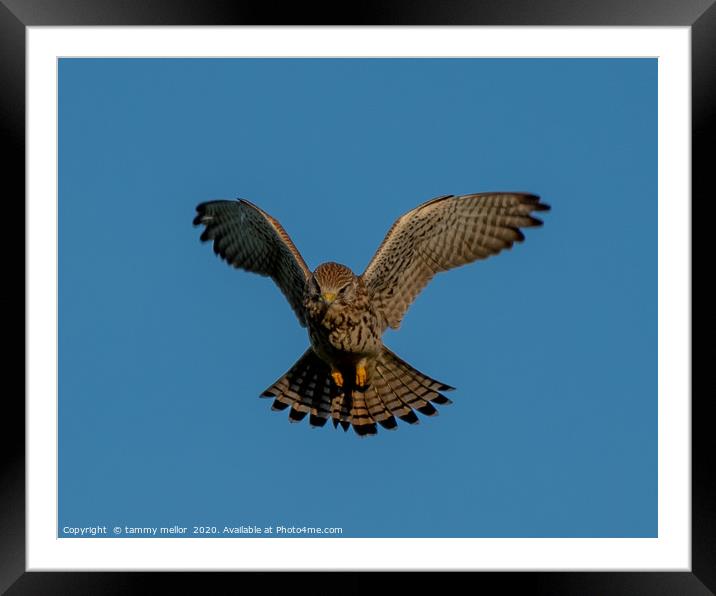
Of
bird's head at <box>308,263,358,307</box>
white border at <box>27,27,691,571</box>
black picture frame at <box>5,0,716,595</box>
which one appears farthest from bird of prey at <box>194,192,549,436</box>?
black picture frame at <box>5,0,716,595</box>

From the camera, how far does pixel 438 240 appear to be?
25.0ft

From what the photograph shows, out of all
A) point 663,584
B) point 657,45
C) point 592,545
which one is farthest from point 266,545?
point 657,45

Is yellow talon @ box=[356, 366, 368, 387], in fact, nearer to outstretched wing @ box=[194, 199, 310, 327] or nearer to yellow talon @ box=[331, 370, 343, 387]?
yellow talon @ box=[331, 370, 343, 387]

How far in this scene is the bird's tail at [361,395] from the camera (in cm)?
796

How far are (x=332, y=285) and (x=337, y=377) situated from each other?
1061 mm

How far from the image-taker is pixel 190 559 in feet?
18.3

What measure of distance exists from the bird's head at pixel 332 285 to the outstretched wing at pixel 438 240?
1.17 feet

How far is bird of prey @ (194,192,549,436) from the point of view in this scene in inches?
288

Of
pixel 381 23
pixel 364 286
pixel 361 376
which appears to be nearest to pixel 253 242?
pixel 364 286

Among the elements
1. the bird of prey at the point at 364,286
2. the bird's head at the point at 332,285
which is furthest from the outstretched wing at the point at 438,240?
the bird's head at the point at 332,285

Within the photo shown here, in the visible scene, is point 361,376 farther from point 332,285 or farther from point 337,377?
point 332,285

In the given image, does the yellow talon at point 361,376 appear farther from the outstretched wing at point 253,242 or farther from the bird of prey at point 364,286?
the outstretched wing at point 253,242

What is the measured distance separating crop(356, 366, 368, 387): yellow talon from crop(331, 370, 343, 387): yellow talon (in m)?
0.14

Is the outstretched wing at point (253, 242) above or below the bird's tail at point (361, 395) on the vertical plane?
above
